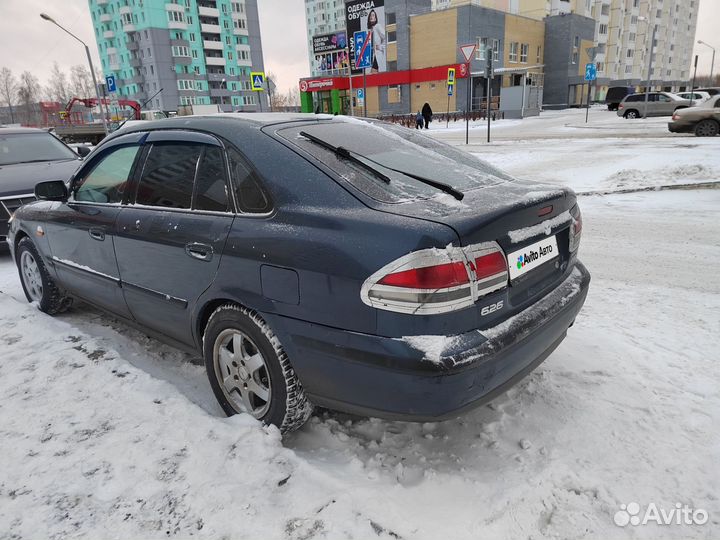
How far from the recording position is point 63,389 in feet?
10.3

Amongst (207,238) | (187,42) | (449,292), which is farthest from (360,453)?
(187,42)

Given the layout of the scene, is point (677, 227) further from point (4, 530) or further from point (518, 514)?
point (4, 530)

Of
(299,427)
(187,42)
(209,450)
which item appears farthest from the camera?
(187,42)

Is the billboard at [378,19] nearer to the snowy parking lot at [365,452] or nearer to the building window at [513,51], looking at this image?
the building window at [513,51]

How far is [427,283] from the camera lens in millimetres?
2025

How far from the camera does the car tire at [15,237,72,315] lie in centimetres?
448

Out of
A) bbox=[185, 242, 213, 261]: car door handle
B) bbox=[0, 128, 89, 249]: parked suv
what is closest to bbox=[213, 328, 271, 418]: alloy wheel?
bbox=[185, 242, 213, 261]: car door handle

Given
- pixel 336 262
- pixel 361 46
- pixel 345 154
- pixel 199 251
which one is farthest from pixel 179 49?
pixel 336 262

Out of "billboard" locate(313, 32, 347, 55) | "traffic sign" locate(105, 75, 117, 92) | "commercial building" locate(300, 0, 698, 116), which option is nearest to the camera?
"traffic sign" locate(105, 75, 117, 92)

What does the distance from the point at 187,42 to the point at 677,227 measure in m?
82.0

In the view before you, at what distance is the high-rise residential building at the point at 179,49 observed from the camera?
7175 centimetres

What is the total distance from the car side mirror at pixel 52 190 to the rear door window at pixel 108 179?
0.37ft

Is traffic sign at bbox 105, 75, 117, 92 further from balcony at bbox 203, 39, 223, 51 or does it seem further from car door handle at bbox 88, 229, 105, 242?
balcony at bbox 203, 39, 223, 51

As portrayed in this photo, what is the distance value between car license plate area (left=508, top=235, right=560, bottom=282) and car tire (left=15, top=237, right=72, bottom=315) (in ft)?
12.9
